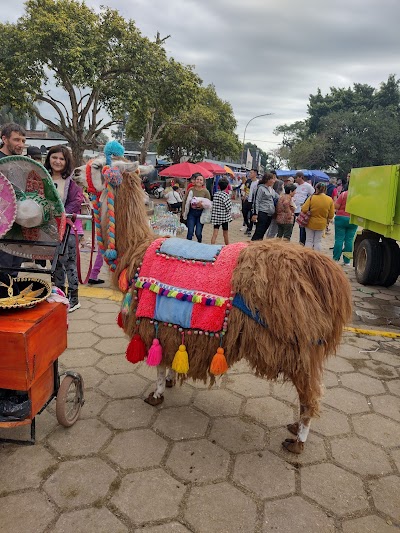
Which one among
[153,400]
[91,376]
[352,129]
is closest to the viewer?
[153,400]

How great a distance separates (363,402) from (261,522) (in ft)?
4.82

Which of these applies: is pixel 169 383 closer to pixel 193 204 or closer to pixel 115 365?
pixel 115 365

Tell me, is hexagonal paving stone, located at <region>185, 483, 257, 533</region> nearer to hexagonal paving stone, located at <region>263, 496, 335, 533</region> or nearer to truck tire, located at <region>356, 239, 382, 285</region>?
hexagonal paving stone, located at <region>263, 496, 335, 533</region>

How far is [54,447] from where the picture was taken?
2.25 m

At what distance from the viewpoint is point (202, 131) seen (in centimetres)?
2838

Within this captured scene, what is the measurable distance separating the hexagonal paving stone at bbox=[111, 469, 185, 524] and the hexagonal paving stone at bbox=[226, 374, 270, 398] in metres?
1.03

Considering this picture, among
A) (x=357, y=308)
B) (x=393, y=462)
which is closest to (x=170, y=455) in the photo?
(x=393, y=462)

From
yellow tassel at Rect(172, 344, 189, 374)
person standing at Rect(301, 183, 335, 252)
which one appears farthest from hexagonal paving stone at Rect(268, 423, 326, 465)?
person standing at Rect(301, 183, 335, 252)

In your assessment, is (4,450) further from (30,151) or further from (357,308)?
(30,151)

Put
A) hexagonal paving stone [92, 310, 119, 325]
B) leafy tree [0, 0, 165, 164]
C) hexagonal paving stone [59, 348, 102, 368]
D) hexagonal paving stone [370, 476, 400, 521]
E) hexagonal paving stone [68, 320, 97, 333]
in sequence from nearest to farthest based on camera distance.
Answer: hexagonal paving stone [370, 476, 400, 521] → hexagonal paving stone [59, 348, 102, 368] → hexagonal paving stone [68, 320, 97, 333] → hexagonal paving stone [92, 310, 119, 325] → leafy tree [0, 0, 165, 164]

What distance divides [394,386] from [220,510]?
2.04 meters

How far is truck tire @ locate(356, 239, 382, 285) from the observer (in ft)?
19.6

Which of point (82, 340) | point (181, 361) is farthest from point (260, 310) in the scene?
point (82, 340)

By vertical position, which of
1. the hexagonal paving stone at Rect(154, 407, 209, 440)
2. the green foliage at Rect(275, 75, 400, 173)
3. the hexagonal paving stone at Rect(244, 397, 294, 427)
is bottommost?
the hexagonal paving stone at Rect(154, 407, 209, 440)
